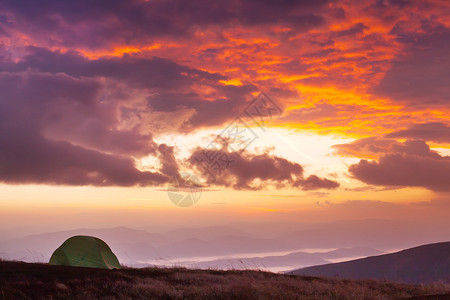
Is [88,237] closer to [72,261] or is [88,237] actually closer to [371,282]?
[72,261]

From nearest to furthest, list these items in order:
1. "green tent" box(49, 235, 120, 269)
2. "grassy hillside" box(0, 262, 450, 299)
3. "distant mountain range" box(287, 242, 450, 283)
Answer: "grassy hillside" box(0, 262, 450, 299)
"green tent" box(49, 235, 120, 269)
"distant mountain range" box(287, 242, 450, 283)

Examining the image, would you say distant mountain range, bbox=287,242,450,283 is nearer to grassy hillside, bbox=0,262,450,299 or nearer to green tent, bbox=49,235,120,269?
grassy hillside, bbox=0,262,450,299

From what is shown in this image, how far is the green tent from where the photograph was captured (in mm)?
23391

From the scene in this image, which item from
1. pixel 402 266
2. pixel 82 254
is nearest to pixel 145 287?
pixel 82 254

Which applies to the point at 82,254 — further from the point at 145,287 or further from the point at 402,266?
the point at 402,266

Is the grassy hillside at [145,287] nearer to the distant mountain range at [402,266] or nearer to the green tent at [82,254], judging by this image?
the green tent at [82,254]

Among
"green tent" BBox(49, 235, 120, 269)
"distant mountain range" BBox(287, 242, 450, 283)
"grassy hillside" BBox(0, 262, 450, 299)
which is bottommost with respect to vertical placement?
"distant mountain range" BBox(287, 242, 450, 283)

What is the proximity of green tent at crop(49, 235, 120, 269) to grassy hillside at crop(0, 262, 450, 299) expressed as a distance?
8.41 ft

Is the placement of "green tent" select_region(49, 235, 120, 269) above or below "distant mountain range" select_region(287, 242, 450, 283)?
above

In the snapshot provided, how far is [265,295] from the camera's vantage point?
17.8 metres

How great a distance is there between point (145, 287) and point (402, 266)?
239 feet

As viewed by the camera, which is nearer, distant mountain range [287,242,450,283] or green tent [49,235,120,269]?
green tent [49,235,120,269]

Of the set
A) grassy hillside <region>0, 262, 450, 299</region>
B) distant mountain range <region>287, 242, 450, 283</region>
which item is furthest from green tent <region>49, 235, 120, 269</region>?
distant mountain range <region>287, 242, 450, 283</region>

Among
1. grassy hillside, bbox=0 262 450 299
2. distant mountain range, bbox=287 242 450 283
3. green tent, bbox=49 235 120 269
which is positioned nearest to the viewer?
grassy hillside, bbox=0 262 450 299
